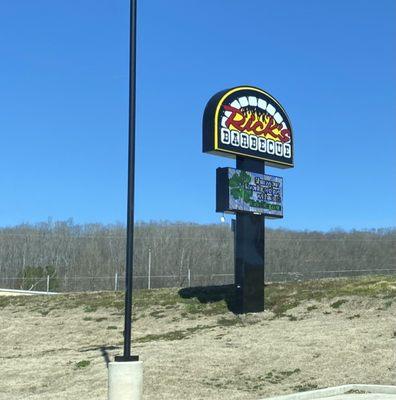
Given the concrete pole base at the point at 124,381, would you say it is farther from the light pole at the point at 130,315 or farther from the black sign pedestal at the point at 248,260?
the black sign pedestal at the point at 248,260

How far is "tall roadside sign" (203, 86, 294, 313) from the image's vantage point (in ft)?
63.5

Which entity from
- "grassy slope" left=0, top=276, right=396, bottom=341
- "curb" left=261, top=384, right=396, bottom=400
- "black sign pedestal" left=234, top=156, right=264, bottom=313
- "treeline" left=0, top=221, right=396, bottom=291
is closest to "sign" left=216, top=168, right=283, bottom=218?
"black sign pedestal" left=234, top=156, right=264, bottom=313

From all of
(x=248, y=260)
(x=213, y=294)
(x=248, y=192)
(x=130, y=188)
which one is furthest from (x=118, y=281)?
(x=130, y=188)

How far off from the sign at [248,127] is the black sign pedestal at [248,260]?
1.97 feet

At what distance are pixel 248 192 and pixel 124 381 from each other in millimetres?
11826

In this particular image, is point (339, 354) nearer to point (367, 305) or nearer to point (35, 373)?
point (367, 305)

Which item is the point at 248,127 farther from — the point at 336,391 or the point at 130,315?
the point at 130,315

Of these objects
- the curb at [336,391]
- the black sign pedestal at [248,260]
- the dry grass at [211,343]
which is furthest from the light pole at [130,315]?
the black sign pedestal at [248,260]

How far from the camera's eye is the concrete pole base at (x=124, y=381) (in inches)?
349

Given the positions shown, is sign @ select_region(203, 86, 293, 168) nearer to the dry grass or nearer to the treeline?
the dry grass

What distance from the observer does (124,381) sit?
29.2 feet

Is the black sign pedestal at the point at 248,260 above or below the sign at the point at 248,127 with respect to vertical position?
below

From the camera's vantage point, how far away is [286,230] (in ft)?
250

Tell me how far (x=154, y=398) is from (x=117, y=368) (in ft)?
7.21
